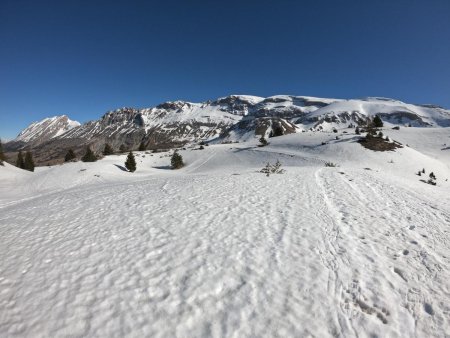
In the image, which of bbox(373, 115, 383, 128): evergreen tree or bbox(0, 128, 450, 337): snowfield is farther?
bbox(373, 115, 383, 128): evergreen tree

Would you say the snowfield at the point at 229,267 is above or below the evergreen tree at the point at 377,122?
below

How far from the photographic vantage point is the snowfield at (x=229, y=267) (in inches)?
178

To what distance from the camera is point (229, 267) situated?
6203 millimetres

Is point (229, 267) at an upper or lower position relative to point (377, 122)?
lower

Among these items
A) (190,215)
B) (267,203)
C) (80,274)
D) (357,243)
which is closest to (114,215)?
(190,215)

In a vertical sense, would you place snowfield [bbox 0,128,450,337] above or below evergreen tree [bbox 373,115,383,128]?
below

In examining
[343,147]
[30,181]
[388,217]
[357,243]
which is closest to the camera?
[357,243]

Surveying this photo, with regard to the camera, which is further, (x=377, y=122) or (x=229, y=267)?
(x=377, y=122)

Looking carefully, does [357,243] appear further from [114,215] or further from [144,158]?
[144,158]

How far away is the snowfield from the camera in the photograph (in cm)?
451

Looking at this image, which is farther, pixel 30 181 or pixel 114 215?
pixel 30 181

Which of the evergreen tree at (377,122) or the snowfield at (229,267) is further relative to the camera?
the evergreen tree at (377,122)

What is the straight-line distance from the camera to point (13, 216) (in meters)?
11.5

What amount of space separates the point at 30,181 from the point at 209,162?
94.8 feet
